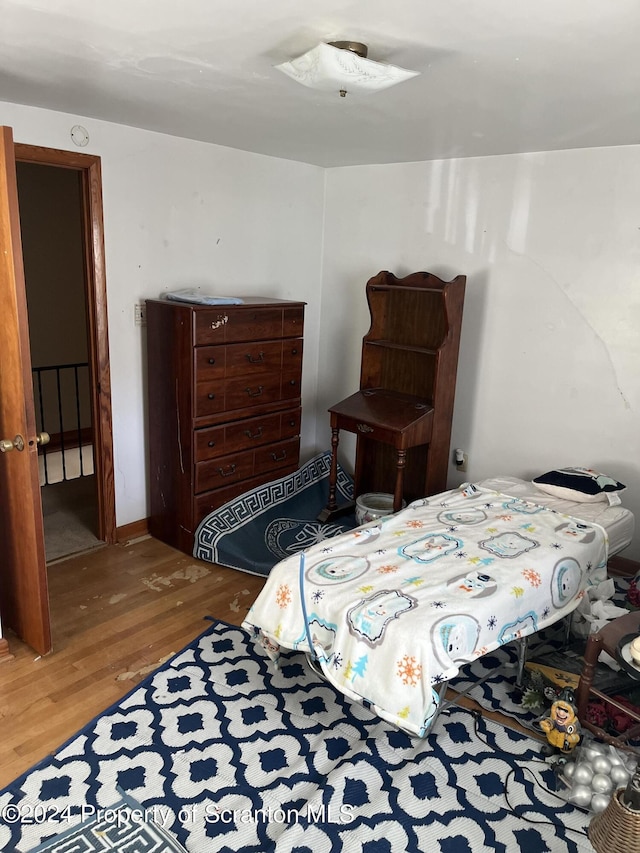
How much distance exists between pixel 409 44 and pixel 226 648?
234cm

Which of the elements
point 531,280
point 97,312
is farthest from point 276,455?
point 531,280

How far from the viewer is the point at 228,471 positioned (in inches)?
144

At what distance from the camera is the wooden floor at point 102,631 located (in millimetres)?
2309

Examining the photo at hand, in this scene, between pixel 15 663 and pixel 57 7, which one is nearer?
pixel 57 7

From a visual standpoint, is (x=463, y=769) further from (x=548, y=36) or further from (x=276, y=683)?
(x=548, y=36)

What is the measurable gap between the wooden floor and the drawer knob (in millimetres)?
502

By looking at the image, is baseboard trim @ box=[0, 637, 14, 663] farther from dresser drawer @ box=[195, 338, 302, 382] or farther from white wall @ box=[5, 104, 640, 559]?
dresser drawer @ box=[195, 338, 302, 382]

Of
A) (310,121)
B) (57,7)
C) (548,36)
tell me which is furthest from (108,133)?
(548,36)

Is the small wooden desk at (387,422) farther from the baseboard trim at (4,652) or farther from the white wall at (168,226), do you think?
the baseboard trim at (4,652)

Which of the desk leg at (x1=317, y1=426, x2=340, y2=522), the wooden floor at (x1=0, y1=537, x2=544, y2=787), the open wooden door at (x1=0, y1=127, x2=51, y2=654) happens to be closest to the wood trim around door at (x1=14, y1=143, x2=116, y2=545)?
the wooden floor at (x1=0, y1=537, x2=544, y2=787)

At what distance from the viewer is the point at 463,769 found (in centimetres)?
214

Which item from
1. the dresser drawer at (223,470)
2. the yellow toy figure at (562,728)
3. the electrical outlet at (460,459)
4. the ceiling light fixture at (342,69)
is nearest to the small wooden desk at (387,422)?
the electrical outlet at (460,459)

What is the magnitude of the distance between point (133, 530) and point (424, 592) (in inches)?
83.7

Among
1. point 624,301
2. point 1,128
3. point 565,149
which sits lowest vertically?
point 624,301
